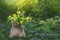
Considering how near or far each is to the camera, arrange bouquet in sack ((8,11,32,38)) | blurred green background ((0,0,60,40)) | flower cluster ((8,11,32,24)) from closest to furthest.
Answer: bouquet in sack ((8,11,32,38)), blurred green background ((0,0,60,40)), flower cluster ((8,11,32,24))

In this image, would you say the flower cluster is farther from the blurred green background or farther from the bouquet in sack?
the blurred green background

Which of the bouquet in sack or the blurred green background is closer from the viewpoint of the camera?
the bouquet in sack

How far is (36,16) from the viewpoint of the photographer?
604 centimetres

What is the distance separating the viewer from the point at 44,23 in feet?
18.1

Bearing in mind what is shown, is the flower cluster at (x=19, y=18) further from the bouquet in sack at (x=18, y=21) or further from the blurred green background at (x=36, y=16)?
the blurred green background at (x=36, y=16)

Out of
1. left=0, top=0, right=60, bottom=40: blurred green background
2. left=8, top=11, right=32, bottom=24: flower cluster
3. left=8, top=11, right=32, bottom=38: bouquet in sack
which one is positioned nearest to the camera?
left=8, top=11, right=32, bottom=38: bouquet in sack

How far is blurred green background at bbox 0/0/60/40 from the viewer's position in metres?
5.31

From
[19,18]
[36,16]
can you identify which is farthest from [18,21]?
[36,16]

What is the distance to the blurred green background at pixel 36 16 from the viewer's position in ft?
17.4

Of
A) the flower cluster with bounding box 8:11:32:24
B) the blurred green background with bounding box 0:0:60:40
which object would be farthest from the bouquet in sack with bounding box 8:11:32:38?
the blurred green background with bounding box 0:0:60:40

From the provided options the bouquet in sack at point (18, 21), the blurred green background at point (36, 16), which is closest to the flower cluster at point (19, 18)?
the bouquet in sack at point (18, 21)

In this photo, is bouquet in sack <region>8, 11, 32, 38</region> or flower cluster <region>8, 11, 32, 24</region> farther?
flower cluster <region>8, 11, 32, 24</region>

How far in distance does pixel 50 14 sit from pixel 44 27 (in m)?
0.75

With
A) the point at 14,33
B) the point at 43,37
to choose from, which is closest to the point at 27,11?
the point at 43,37
